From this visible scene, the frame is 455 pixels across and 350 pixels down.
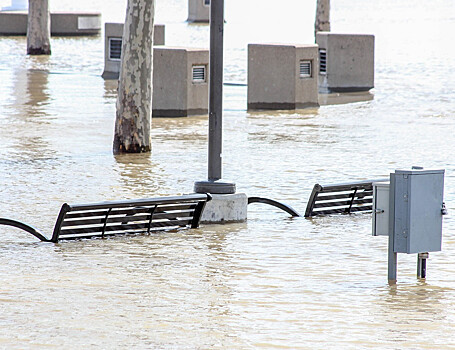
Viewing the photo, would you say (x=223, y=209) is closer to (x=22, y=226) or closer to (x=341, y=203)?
(x=341, y=203)

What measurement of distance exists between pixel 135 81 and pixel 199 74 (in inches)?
201

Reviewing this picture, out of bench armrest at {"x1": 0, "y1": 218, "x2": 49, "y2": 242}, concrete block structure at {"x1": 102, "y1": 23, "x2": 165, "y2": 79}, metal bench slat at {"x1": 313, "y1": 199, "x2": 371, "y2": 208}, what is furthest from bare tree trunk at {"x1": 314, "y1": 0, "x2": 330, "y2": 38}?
bench armrest at {"x1": 0, "y1": 218, "x2": 49, "y2": 242}

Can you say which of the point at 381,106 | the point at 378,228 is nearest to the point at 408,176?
the point at 378,228

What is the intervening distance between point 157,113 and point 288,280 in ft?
39.0

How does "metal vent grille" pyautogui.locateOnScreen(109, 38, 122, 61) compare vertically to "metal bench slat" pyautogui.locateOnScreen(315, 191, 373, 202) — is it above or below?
above

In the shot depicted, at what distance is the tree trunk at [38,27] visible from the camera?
3266 cm

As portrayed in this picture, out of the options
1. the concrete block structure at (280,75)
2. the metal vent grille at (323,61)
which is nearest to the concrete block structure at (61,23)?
the metal vent grille at (323,61)

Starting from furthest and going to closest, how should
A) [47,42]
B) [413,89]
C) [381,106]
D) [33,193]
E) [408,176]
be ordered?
[47,42]
[413,89]
[381,106]
[33,193]
[408,176]

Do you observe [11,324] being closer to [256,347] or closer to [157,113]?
[256,347]

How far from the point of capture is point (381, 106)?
2133 centimetres

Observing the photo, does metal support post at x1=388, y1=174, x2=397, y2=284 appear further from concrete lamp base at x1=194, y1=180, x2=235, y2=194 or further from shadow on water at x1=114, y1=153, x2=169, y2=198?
shadow on water at x1=114, y1=153, x2=169, y2=198

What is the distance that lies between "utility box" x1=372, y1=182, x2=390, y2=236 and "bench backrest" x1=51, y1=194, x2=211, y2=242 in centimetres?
223

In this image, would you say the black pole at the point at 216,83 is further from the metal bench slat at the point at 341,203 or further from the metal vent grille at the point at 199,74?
the metal vent grille at the point at 199,74

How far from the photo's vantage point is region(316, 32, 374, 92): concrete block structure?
2398 centimetres
